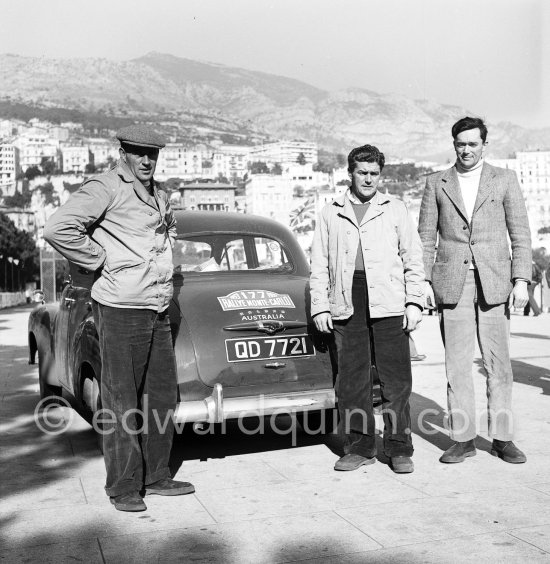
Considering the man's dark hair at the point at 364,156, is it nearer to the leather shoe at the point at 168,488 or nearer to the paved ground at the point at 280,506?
the paved ground at the point at 280,506

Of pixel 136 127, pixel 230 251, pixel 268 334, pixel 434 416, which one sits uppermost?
pixel 136 127

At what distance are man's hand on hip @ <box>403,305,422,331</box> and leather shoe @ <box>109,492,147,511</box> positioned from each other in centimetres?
180

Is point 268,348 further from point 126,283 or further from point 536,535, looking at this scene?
point 536,535

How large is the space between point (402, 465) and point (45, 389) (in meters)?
3.87

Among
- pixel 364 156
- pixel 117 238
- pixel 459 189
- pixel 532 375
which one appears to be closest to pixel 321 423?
pixel 459 189

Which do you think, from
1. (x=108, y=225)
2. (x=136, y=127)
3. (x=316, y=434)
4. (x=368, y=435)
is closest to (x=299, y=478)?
(x=368, y=435)

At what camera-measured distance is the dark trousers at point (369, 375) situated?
204 inches

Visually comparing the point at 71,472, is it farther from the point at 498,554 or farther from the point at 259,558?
the point at 498,554

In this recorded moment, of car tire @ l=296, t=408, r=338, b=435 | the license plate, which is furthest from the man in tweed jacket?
car tire @ l=296, t=408, r=338, b=435

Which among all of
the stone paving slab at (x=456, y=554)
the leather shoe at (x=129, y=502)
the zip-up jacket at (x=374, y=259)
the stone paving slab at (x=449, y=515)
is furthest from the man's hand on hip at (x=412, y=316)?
the leather shoe at (x=129, y=502)

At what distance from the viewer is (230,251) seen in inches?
254

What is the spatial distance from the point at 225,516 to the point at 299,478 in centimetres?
87

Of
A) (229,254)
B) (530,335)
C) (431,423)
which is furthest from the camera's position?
(530,335)

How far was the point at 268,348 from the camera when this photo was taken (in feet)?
17.9
